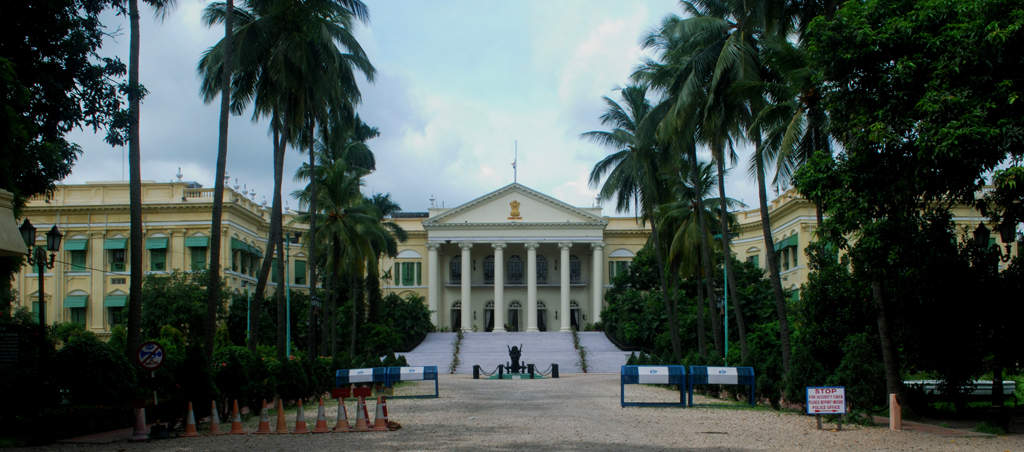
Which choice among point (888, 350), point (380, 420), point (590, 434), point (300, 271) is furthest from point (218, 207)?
point (300, 271)

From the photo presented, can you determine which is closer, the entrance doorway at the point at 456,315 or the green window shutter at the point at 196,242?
the green window shutter at the point at 196,242

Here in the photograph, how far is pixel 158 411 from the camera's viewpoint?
49.5 feet

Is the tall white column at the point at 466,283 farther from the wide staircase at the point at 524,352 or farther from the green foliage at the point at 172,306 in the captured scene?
the green foliage at the point at 172,306

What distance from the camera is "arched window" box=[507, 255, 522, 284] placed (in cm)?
6794

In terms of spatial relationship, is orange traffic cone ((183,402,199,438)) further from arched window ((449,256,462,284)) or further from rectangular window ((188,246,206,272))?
arched window ((449,256,462,284))

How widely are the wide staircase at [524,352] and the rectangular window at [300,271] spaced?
10085 mm

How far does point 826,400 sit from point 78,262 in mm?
46658

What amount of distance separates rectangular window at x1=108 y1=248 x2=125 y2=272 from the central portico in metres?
19.6

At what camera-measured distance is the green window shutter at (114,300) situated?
50.8 metres

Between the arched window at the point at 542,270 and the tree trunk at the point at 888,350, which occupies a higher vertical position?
the arched window at the point at 542,270

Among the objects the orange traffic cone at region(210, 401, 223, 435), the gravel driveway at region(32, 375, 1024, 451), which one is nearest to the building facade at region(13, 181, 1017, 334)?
the gravel driveway at region(32, 375, 1024, 451)

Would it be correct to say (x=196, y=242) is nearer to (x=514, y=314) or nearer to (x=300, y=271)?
(x=300, y=271)

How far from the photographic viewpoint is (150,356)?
1420 cm

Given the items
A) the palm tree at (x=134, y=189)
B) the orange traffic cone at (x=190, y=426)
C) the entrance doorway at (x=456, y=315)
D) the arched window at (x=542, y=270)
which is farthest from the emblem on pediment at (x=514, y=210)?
the orange traffic cone at (x=190, y=426)
